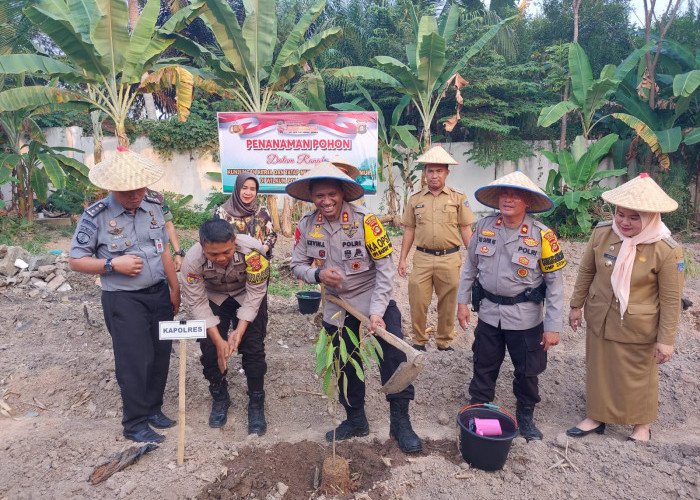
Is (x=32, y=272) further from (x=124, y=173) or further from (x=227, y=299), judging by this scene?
(x=227, y=299)

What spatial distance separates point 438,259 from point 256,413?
6.88ft

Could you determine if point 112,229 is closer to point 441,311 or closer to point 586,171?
point 441,311

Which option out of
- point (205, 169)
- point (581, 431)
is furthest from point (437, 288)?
point (205, 169)

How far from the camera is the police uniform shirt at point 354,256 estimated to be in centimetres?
285

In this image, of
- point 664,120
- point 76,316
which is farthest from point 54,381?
point 664,120

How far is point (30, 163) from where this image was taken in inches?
342

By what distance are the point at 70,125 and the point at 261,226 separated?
413 inches

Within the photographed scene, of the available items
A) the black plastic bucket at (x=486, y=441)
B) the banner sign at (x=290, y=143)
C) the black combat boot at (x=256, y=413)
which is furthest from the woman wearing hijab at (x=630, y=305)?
the banner sign at (x=290, y=143)

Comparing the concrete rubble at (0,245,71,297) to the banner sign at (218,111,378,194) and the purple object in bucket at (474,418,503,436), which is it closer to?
the banner sign at (218,111,378,194)

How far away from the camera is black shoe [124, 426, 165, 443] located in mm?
3084

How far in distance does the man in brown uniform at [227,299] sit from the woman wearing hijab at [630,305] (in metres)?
2.11

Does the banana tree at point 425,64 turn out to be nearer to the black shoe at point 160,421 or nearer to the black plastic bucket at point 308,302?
the black plastic bucket at point 308,302

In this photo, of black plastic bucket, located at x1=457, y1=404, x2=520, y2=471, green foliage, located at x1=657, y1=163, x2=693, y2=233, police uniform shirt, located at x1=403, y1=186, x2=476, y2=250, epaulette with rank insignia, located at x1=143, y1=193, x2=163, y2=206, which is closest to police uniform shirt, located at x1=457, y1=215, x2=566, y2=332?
black plastic bucket, located at x1=457, y1=404, x2=520, y2=471

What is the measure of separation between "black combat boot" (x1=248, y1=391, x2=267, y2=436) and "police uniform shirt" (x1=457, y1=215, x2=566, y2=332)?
5.34 ft
